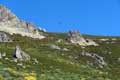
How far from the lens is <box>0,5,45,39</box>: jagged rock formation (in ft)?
468

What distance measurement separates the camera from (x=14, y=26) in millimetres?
148500

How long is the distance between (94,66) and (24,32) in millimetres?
57416

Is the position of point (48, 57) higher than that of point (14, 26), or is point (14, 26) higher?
point (14, 26)

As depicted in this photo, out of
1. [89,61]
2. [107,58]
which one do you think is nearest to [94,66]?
[89,61]

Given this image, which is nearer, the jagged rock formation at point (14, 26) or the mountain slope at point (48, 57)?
the mountain slope at point (48, 57)

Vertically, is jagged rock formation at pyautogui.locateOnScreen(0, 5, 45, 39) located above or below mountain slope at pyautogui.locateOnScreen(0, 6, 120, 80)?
above

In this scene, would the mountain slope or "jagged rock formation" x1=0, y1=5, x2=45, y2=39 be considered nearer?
the mountain slope

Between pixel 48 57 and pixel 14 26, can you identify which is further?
pixel 14 26

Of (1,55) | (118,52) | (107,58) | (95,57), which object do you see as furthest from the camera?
(118,52)

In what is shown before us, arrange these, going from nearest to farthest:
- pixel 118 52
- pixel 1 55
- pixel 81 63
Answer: pixel 1 55 → pixel 81 63 → pixel 118 52

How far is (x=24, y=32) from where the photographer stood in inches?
5679

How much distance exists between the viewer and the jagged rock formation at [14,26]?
14270cm

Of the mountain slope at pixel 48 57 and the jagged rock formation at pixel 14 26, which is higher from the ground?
the jagged rock formation at pixel 14 26

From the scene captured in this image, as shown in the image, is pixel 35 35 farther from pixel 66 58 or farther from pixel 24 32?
pixel 66 58
